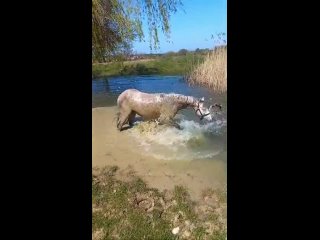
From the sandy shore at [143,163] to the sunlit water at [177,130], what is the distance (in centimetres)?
3

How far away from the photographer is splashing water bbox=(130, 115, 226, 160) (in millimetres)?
1972

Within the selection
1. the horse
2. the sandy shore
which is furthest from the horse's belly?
the sandy shore

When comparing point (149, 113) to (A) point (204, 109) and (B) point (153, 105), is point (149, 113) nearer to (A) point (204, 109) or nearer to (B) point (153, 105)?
(B) point (153, 105)

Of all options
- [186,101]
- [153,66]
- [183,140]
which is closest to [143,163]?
[183,140]

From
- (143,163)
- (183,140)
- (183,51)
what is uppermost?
(183,51)

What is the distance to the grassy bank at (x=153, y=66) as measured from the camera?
2.00m

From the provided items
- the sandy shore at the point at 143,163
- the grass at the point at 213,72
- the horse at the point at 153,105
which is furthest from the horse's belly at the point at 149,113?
the grass at the point at 213,72

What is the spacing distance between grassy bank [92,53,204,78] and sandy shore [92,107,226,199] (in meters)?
0.20

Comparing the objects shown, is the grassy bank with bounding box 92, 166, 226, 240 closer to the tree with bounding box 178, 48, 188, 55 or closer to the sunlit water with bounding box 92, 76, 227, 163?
the sunlit water with bounding box 92, 76, 227, 163

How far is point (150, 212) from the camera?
1953 millimetres

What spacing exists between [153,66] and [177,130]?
0.35 meters

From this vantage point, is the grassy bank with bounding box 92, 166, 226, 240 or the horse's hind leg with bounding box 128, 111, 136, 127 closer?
the grassy bank with bounding box 92, 166, 226, 240

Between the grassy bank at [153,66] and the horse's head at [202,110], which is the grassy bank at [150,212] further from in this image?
the grassy bank at [153,66]
